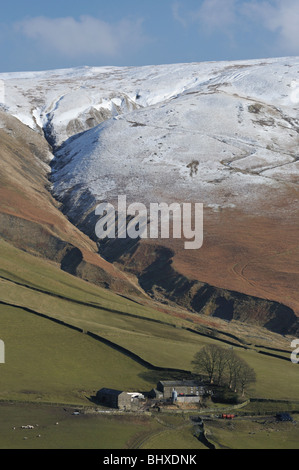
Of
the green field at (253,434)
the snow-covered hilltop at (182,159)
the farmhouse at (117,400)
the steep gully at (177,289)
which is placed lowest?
the green field at (253,434)

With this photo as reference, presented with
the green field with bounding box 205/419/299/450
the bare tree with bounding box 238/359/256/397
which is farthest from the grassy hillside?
the green field with bounding box 205/419/299/450

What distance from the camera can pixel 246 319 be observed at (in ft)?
333

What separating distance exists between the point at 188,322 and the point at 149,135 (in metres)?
98.5

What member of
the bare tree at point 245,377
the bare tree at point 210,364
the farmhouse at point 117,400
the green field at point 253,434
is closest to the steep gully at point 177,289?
the bare tree at point 210,364

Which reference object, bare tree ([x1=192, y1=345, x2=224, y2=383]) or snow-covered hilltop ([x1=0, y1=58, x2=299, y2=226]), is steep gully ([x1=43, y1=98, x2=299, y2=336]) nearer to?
snow-covered hilltop ([x1=0, y1=58, x2=299, y2=226])

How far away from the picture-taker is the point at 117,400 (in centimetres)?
5156

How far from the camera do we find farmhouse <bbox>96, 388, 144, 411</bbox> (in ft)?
169

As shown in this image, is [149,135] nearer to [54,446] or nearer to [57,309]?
[57,309]

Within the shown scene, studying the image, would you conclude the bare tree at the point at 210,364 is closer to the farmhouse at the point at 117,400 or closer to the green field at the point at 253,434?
the green field at the point at 253,434

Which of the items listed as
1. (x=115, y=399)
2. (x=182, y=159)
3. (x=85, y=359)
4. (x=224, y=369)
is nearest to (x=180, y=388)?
(x=115, y=399)

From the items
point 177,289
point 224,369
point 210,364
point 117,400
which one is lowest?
point 117,400

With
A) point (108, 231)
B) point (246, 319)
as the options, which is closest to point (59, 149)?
point (108, 231)

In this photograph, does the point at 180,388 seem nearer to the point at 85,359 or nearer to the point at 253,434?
the point at 253,434

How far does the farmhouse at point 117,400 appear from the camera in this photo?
51.7 meters
